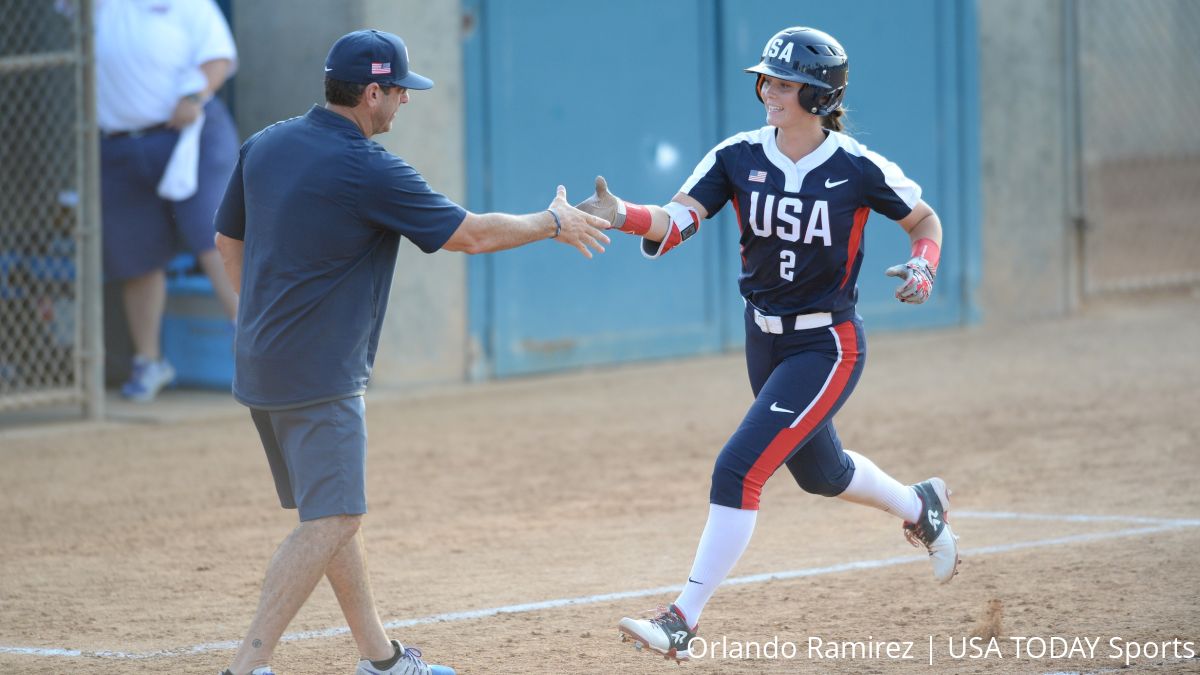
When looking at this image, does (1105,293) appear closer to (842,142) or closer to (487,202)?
(487,202)

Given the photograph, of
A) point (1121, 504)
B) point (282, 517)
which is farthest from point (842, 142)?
point (282, 517)

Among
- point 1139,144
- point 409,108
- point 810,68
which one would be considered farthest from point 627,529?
point 1139,144

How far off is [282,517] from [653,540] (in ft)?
5.70

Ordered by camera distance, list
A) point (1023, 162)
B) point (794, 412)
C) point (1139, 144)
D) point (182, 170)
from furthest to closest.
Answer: point (1139, 144) → point (1023, 162) → point (182, 170) → point (794, 412)

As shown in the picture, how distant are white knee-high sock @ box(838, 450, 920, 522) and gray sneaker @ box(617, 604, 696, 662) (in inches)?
35.7

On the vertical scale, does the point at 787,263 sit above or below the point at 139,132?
below

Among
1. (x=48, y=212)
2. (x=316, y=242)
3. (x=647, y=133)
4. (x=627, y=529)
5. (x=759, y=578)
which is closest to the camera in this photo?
(x=316, y=242)

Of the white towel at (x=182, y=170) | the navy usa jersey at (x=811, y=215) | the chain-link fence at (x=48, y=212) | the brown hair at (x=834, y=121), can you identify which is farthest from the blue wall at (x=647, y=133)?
the navy usa jersey at (x=811, y=215)

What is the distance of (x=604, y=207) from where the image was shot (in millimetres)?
5121

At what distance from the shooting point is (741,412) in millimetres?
9516

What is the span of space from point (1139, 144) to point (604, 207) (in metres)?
17.7

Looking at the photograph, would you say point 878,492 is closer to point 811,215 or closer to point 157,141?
point 811,215

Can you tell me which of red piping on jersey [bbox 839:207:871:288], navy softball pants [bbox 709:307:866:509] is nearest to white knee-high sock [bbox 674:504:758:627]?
navy softball pants [bbox 709:307:866:509]

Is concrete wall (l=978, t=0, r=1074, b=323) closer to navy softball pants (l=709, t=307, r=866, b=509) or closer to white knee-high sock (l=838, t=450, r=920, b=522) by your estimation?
white knee-high sock (l=838, t=450, r=920, b=522)
